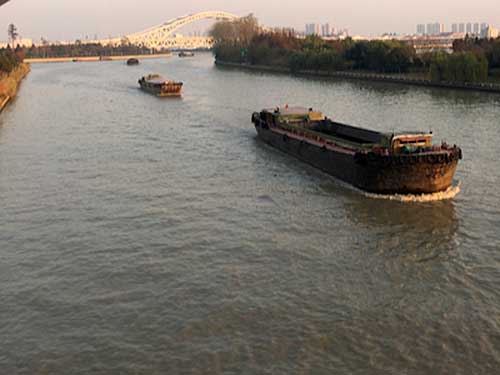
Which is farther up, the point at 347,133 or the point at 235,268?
the point at 347,133

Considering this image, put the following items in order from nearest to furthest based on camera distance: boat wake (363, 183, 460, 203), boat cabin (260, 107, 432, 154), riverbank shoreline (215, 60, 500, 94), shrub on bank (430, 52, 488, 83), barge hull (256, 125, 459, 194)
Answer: barge hull (256, 125, 459, 194)
boat wake (363, 183, 460, 203)
boat cabin (260, 107, 432, 154)
riverbank shoreline (215, 60, 500, 94)
shrub on bank (430, 52, 488, 83)

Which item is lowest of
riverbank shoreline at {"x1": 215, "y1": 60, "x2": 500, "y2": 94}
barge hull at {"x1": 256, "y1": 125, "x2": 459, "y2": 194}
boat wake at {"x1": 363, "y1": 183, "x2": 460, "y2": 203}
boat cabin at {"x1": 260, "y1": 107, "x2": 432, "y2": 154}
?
boat wake at {"x1": 363, "y1": 183, "x2": 460, "y2": 203}

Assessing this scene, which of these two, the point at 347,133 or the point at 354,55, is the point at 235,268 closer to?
the point at 347,133

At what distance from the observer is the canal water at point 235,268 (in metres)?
12.1

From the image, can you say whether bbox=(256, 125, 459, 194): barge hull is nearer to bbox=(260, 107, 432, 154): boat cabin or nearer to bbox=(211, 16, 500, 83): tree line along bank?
bbox=(260, 107, 432, 154): boat cabin

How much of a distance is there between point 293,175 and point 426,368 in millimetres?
17132

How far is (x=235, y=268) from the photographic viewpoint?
16422 mm

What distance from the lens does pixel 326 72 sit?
9906 centimetres

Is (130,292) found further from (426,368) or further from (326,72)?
(326,72)

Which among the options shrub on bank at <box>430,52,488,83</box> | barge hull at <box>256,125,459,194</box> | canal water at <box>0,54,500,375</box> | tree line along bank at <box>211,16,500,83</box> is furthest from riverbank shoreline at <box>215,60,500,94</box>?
barge hull at <box>256,125,459,194</box>

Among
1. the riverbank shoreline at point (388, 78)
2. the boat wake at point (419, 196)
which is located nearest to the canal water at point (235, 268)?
the boat wake at point (419, 196)

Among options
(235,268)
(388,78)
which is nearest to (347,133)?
(235,268)

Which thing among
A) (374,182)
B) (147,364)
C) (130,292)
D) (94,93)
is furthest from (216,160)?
(94,93)

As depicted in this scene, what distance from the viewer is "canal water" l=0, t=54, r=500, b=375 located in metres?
12.1
